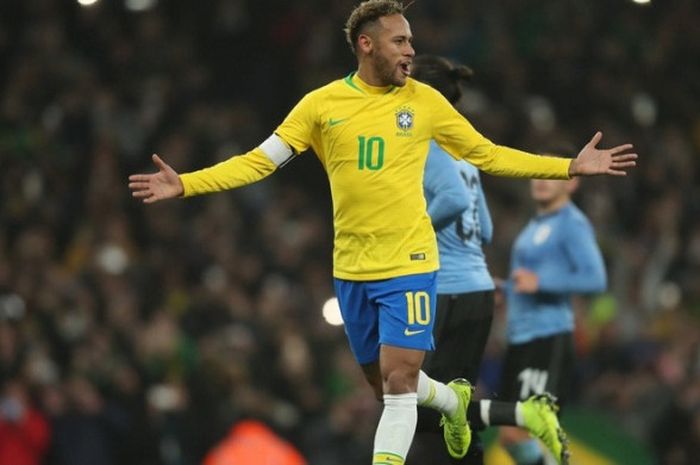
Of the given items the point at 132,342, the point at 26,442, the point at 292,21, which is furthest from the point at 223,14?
the point at 26,442

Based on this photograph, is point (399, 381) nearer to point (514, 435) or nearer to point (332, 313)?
point (514, 435)

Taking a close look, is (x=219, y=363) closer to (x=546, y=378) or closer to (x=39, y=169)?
(x=39, y=169)

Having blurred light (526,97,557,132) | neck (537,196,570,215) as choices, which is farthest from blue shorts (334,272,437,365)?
blurred light (526,97,557,132)

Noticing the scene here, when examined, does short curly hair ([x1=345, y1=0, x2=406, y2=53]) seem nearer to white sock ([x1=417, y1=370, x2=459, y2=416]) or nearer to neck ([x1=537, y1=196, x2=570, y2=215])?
white sock ([x1=417, y1=370, x2=459, y2=416])

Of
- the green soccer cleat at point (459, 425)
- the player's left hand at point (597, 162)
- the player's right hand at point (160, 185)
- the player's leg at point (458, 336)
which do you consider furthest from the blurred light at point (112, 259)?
the player's left hand at point (597, 162)

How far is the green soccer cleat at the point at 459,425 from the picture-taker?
807 cm

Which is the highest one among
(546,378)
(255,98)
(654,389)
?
(255,98)

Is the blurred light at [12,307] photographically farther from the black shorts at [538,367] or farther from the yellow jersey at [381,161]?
the yellow jersey at [381,161]

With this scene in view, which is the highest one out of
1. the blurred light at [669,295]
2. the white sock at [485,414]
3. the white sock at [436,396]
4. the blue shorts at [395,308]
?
the blue shorts at [395,308]

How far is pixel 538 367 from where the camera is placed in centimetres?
946

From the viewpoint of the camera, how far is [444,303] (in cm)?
852

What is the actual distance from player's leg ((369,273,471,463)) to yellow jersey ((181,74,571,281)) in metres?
0.08

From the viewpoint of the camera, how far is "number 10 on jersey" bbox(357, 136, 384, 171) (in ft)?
24.7

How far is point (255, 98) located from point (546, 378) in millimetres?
7572
